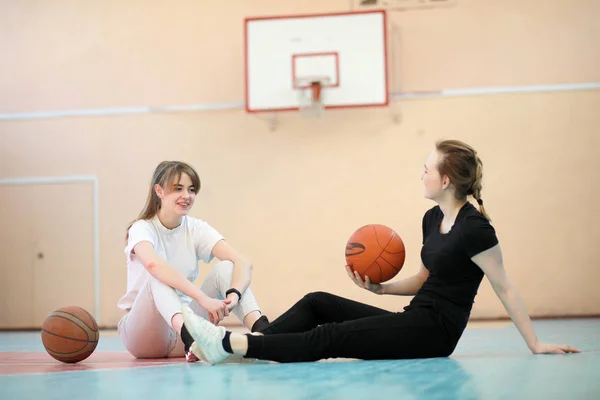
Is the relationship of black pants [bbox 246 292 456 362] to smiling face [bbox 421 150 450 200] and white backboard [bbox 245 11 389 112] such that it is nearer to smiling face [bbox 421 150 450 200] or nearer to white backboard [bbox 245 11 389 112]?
smiling face [bbox 421 150 450 200]

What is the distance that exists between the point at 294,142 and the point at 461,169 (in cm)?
458

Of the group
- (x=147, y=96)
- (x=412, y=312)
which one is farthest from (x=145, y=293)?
(x=147, y=96)

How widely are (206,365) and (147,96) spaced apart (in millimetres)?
5202

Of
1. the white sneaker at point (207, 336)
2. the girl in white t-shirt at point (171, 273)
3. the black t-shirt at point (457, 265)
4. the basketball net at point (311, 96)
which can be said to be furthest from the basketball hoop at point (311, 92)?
the white sneaker at point (207, 336)

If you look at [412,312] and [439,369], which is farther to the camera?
[412,312]

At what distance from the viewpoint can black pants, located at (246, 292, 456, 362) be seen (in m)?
2.94

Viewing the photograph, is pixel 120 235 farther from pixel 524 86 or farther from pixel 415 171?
pixel 524 86

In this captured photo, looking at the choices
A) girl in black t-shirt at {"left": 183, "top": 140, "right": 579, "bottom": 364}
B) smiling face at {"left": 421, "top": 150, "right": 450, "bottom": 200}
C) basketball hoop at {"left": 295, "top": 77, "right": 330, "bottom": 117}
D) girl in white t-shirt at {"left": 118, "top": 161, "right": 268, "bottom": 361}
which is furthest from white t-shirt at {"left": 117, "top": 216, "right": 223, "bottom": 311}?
basketball hoop at {"left": 295, "top": 77, "right": 330, "bottom": 117}

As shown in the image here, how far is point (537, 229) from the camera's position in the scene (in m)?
7.30

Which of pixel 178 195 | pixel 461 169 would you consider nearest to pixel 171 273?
pixel 178 195

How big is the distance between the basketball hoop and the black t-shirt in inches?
164

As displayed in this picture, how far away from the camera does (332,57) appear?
708 cm

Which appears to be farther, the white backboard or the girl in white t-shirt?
the white backboard

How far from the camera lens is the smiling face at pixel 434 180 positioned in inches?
125
